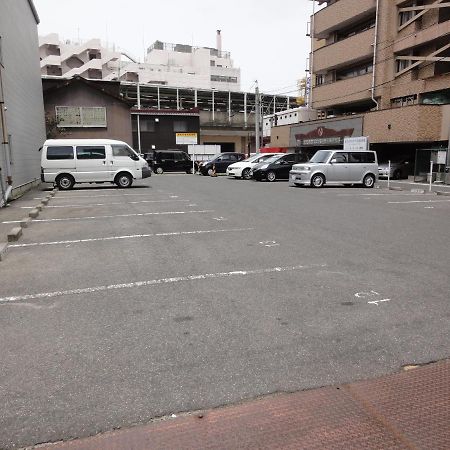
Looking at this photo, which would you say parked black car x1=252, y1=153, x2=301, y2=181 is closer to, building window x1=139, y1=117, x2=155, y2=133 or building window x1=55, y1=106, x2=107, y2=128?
building window x1=55, y1=106, x2=107, y2=128

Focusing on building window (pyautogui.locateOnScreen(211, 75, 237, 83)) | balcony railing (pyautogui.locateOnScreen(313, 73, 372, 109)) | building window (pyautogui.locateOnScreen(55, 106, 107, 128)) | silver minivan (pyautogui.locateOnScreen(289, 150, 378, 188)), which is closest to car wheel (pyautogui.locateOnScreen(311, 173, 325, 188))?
silver minivan (pyautogui.locateOnScreen(289, 150, 378, 188))

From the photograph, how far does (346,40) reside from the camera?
3194 centimetres

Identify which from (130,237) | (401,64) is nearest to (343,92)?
(401,64)

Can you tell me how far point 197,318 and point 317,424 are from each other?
166 cm

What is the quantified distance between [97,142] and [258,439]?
16.8 meters

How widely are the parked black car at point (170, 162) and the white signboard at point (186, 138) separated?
853cm

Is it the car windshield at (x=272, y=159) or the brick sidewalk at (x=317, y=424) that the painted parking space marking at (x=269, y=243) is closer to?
the brick sidewalk at (x=317, y=424)

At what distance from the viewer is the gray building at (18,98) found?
1377 centimetres

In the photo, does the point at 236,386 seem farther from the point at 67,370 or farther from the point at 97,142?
the point at 97,142

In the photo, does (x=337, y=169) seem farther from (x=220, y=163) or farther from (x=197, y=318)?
(x=197, y=318)

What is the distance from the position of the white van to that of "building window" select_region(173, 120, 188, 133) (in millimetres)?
29624

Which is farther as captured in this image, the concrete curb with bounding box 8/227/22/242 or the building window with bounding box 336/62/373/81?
the building window with bounding box 336/62/373/81

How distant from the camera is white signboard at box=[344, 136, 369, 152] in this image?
986 inches

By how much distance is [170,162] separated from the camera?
35156 millimetres
